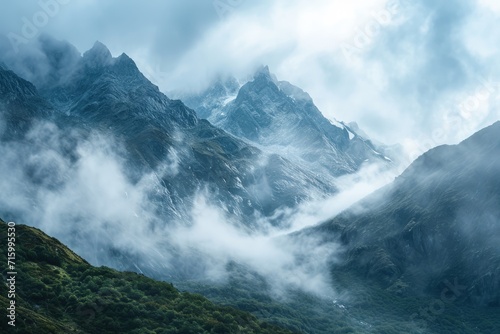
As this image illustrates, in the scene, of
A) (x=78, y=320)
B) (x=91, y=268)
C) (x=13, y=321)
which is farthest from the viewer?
(x=91, y=268)

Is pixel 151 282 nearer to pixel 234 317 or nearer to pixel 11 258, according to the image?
pixel 234 317

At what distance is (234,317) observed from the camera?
11200 cm

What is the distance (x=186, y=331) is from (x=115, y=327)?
12388mm

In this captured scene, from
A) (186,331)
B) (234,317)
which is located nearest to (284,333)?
(234,317)

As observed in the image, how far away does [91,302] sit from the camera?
96.5 meters

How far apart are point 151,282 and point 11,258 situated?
30.7 metres

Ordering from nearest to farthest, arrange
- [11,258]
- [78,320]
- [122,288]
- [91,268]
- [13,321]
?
[13,321] → [78,320] → [11,258] → [122,288] → [91,268]

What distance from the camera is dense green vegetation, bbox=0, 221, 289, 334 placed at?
291ft

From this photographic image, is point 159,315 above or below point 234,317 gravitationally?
below

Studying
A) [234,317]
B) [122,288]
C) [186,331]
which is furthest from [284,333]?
[122,288]

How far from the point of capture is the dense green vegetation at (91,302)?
88.8 meters

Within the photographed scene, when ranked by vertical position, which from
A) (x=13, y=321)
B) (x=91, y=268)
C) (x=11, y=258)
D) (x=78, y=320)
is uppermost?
(x=91, y=268)

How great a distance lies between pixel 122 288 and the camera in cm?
10831

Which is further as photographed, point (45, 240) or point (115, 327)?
point (45, 240)
